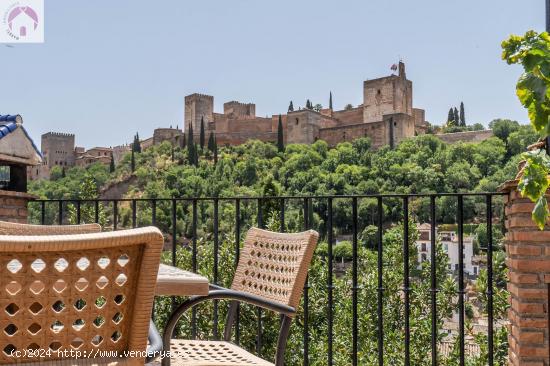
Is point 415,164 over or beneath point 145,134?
beneath

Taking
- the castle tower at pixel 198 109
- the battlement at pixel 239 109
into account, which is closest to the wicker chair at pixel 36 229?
the battlement at pixel 239 109

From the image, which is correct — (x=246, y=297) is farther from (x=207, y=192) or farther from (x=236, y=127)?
(x=236, y=127)

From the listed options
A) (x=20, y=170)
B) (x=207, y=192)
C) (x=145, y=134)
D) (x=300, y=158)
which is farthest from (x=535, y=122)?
(x=145, y=134)

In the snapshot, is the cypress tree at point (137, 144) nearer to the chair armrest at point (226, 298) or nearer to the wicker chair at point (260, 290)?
the wicker chair at point (260, 290)

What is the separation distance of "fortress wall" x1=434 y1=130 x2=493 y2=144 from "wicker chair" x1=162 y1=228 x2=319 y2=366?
179 feet

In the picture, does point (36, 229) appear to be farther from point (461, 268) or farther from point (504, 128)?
point (504, 128)

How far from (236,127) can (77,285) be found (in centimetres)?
6006

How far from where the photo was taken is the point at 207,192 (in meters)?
47.3

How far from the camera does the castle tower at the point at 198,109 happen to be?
6359 cm

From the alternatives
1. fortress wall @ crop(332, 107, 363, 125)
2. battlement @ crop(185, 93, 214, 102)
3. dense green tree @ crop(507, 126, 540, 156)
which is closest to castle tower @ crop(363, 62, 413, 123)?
fortress wall @ crop(332, 107, 363, 125)

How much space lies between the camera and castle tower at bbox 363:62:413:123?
180 feet

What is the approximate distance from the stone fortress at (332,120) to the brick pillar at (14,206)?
50955 mm

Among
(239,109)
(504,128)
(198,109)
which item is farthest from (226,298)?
(198,109)

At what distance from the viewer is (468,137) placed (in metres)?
54.6
